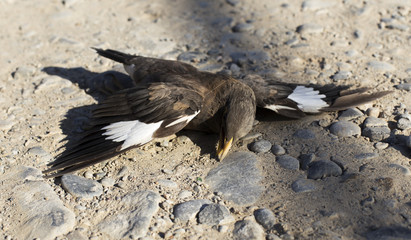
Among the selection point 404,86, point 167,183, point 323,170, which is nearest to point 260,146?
point 323,170

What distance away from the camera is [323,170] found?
13.5 feet

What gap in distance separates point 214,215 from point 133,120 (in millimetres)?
1309

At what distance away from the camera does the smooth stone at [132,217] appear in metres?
3.62

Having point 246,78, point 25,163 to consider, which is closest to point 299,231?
point 246,78

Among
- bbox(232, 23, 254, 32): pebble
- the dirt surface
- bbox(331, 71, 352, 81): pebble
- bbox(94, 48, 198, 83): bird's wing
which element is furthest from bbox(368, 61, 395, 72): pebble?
bbox(94, 48, 198, 83): bird's wing

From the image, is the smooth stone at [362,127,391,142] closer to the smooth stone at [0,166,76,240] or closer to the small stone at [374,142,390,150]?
the small stone at [374,142,390,150]

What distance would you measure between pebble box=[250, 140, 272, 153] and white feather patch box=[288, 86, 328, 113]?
603 mm

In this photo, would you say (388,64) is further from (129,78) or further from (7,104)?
(7,104)

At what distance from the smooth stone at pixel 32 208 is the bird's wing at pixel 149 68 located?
1.64m

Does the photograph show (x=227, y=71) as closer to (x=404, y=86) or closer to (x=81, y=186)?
(x=404, y=86)

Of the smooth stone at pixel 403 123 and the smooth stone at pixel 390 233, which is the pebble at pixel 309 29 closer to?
the smooth stone at pixel 403 123

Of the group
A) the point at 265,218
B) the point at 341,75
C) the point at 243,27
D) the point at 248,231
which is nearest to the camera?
the point at 248,231

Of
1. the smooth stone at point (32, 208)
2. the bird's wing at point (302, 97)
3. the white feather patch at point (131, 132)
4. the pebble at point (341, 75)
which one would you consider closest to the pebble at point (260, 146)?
the bird's wing at point (302, 97)

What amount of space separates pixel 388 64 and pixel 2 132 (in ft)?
14.3
